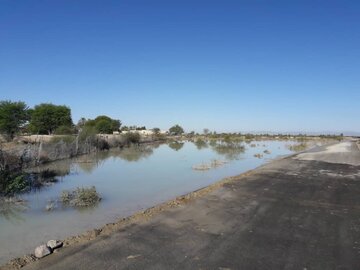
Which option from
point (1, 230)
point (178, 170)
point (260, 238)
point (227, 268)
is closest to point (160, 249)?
point (227, 268)

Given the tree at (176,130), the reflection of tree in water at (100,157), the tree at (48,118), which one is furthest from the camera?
the tree at (176,130)

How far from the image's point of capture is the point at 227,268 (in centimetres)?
629

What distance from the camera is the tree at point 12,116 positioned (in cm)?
5590

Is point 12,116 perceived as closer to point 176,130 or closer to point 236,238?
point 236,238

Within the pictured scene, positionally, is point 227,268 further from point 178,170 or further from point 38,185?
point 178,170

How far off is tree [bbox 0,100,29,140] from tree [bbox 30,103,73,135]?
441 cm

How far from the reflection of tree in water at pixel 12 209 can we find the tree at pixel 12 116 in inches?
1779

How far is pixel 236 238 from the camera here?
8.02 meters

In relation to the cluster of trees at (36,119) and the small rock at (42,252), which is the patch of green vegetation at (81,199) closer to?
the small rock at (42,252)

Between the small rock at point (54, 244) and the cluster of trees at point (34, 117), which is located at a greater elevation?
the cluster of trees at point (34, 117)

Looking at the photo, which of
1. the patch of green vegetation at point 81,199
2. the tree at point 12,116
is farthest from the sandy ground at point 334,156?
the tree at point 12,116

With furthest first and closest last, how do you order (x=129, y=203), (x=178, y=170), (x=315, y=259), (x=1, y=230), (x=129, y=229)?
(x=178, y=170) < (x=129, y=203) < (x=1, y=230) < (x=129, y=229) < (x=315, y=259)

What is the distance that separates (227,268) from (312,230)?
339 centimetres

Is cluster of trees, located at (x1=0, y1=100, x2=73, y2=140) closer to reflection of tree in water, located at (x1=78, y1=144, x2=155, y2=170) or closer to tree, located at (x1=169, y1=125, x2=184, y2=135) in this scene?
reflection of tree in water, located at (x1=78, y1=144, x2=155, y2=170)
